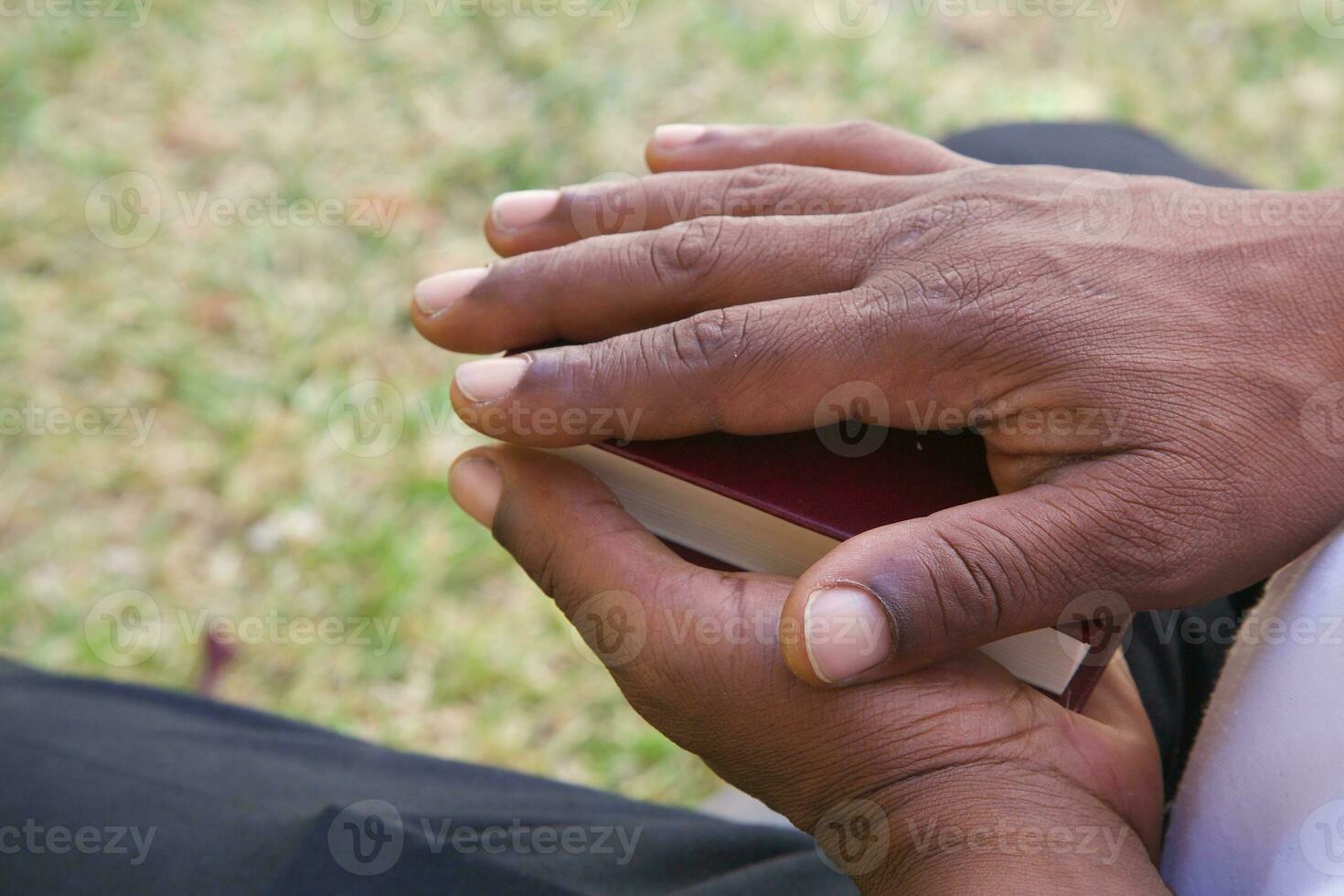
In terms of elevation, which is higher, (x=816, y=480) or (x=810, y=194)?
(x=810, y=194)

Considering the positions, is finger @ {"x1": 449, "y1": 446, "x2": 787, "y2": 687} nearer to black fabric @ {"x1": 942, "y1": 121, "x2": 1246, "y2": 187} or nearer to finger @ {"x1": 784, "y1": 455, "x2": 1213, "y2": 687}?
finger @ {"x1": 784, "y1": 455, "x2": 1213, "y2": 687}

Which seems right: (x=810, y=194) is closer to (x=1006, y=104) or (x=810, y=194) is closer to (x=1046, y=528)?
(x=1046, y=528)

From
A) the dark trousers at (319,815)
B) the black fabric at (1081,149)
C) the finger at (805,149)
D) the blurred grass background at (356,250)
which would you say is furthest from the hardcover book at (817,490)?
the blurred grass background at (356,250)

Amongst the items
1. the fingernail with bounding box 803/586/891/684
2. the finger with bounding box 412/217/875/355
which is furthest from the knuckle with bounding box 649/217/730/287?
the fingernail with bounding box 803/586/891/684

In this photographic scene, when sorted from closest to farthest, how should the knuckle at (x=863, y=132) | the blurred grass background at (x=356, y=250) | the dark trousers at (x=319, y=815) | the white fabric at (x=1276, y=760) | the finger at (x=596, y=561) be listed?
1. the white fabric at (x=1276, y=760)
2. the finger at (x=596, y=561)
3. the dark trousers at (x=319, y=815)
4. the knuckle at (x=863, y=132)
5. the blurred grass background at (x=356, y=250)

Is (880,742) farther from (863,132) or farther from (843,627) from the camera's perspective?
(863,132)

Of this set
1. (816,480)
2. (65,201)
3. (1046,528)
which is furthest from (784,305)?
(65,201)

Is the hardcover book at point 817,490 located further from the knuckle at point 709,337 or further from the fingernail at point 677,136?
the fingernail at point 677,136

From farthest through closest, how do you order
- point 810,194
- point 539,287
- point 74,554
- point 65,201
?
1. point 65,201
2. point 74,554
3. point 810,194
4. point 539,287
